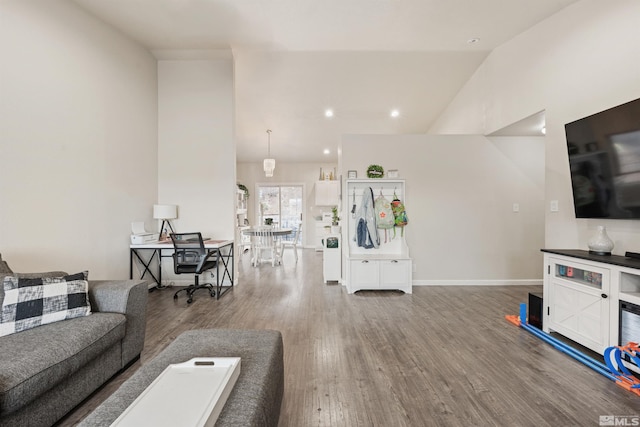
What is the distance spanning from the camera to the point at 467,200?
14.3 feet

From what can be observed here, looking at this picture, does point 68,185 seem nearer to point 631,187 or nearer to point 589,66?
point 631,187

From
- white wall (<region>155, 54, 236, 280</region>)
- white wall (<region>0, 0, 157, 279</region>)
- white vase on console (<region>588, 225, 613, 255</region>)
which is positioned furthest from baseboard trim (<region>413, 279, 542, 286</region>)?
white wall (<region>0, 0, 157, 279</region>)

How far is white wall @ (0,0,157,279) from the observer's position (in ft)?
7.53

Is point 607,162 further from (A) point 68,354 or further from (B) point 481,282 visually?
(A) point 68,354

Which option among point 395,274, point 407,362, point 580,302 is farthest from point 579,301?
point 395,274

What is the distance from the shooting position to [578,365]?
2.08 meters

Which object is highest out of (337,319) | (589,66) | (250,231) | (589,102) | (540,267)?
(589,66)

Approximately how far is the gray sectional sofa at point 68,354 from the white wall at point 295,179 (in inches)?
268

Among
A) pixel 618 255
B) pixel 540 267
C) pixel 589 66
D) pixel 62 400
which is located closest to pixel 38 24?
pixel 62 400

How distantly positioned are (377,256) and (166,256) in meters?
3.22

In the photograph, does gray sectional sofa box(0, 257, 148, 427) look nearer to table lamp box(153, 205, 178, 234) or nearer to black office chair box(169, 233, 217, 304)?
black office chair box(169, 233, 217, 304)

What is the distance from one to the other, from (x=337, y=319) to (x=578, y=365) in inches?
77.9

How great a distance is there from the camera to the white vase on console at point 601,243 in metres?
2.29

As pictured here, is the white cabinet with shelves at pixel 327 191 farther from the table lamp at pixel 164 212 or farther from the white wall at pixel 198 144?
the table lamp at pixel 164 212
